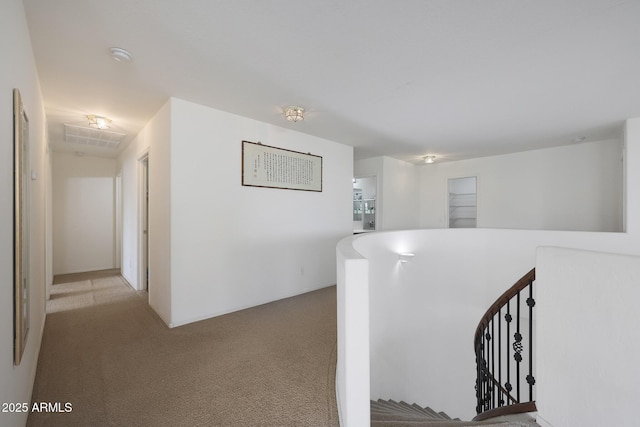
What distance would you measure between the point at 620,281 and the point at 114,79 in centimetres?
370

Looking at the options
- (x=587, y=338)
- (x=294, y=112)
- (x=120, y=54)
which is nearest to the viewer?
(x=587, y=338)

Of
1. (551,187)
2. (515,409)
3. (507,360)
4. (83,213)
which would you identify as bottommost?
(515,409)

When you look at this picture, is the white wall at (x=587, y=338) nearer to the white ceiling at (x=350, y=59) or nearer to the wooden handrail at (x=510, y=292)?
the wooden handrail at (x=510, y=292)

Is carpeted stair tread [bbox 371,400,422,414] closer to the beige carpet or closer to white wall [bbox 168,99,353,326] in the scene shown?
the beige carpet

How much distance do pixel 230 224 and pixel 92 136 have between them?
9.48ft

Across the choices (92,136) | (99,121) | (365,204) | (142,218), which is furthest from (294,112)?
(365,204)

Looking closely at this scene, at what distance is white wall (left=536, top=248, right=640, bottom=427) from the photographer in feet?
3.82

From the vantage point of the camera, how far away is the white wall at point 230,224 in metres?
2.83

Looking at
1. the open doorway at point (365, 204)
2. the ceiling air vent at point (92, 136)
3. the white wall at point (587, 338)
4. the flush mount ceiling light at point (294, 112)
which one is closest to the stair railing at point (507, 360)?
the white wall at point (587, 338)

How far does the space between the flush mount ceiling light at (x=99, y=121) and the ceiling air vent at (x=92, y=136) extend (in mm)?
287

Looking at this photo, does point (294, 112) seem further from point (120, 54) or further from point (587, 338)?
point (587, 338)

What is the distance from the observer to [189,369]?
204cm

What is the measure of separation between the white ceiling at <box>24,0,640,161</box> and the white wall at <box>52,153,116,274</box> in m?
2.51

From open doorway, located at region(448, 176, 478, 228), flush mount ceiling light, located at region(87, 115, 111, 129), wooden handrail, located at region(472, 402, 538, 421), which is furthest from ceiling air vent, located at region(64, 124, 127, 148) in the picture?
open doorway, located at region(448, 176, 478, 228)
